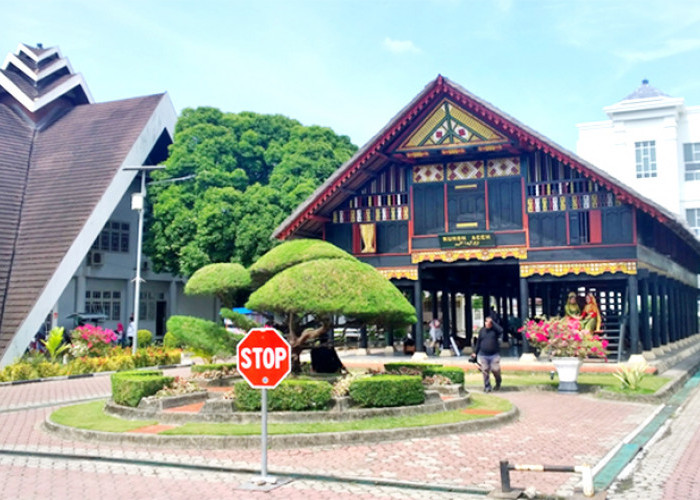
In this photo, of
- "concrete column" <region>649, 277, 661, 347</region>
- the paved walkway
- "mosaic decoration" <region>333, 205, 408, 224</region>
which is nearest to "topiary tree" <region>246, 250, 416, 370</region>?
the paved walkway

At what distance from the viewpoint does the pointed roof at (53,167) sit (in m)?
30.0

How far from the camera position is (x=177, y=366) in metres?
28.6

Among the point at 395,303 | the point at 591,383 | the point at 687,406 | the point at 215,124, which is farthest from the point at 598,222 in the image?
the point at 215,124

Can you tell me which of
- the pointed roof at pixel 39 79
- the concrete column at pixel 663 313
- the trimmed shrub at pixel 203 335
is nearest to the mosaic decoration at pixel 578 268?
the concrete column at pixel 663 313

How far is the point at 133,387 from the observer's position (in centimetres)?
1359

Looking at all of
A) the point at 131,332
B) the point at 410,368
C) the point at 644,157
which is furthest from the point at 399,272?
the point at 644,157

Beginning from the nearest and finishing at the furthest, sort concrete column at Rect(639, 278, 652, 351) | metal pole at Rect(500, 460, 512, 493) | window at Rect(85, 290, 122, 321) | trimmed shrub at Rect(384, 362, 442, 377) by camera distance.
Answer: metal pole at Rect(500, 460, 512, 493) < trimmed shrub at Rect(384, 362, 442, 377) < concrete column at Rect(639, 278, 652, 351) < window at Rect(85, 290, 122, 321)

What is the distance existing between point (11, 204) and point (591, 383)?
29133 millimetres

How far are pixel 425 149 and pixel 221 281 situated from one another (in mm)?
12865

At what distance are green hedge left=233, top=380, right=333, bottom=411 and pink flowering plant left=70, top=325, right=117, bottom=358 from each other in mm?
16156

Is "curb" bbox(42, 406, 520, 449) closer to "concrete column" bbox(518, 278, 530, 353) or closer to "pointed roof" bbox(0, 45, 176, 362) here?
"concrete column" bbox(518, 278, 530, 353)

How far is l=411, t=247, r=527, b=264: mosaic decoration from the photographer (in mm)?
25875

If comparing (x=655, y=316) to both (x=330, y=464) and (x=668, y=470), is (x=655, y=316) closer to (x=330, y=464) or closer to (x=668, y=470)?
(x=668, y=470)

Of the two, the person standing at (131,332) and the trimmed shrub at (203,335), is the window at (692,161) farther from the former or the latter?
the trimmed shrub at (203,335)
